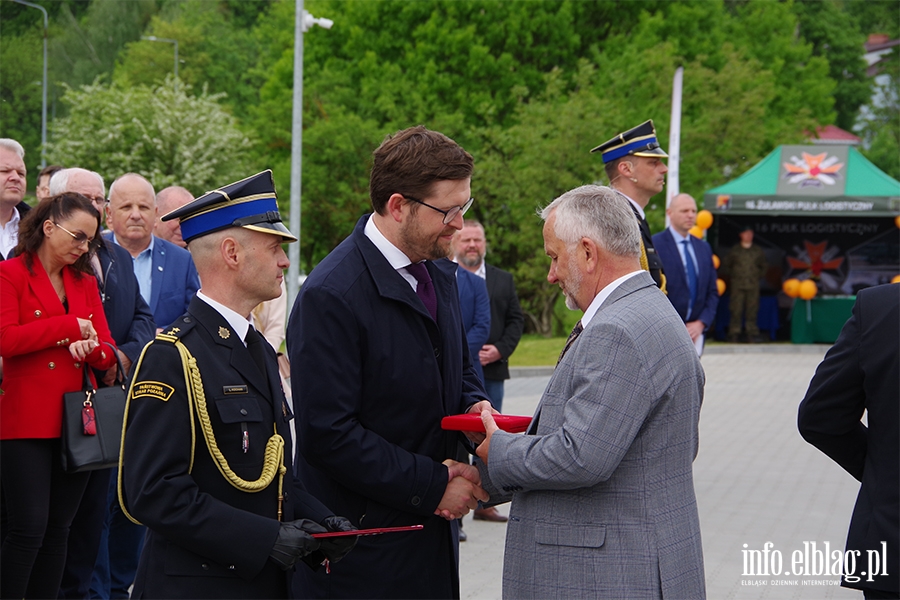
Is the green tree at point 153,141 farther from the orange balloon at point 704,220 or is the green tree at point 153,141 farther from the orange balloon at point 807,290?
the orange balloon at point 807,290

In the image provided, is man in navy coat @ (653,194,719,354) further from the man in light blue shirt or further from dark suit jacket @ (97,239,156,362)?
dark suit jacket @ (97,239,156,362)

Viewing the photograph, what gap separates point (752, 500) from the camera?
8688mm

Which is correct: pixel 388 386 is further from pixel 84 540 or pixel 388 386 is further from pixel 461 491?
pixel 84 540

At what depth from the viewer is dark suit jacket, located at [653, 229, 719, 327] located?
29.3 feet

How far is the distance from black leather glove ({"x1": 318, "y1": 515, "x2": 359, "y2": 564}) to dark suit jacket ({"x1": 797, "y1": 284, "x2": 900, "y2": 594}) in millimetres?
1697

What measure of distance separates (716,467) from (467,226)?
3865mm

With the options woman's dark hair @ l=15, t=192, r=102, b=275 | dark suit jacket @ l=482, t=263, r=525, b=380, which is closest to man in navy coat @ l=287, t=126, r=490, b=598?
woman's dark hair @ l=15, t=192, r=102, b=275

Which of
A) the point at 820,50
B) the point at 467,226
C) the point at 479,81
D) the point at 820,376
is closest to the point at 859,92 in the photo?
the point at 820,50

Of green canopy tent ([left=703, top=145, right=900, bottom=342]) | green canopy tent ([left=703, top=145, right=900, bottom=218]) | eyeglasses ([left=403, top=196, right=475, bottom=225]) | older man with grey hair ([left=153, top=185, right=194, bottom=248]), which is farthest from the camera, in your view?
green canopy tent ([left=703, top=145, right=900, bottom=342])

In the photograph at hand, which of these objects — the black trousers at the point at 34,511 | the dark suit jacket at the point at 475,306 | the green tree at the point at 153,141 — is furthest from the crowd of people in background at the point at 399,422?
the green tree at the point at 153,141

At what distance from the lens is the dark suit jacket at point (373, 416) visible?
125 inches

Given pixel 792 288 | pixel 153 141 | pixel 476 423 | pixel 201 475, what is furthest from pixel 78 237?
pixel 153 141

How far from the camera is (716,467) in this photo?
10.1m

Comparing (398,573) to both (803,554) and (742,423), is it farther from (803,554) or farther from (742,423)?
(742,423)
